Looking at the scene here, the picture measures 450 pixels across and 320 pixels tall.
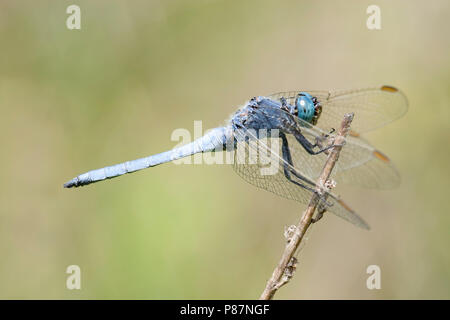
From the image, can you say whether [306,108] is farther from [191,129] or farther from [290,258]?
[191,129]

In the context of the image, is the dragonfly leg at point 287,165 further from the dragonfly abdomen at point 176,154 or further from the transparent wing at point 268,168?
the dragonfly abdomen at point 176,154

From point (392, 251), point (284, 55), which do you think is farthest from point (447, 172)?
point (284, 55)

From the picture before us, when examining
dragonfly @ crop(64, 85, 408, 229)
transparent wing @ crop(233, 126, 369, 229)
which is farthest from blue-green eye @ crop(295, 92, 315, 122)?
transparent wing @ crop(233, 126, 369, 229)

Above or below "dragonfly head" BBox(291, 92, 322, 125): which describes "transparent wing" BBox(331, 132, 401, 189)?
below

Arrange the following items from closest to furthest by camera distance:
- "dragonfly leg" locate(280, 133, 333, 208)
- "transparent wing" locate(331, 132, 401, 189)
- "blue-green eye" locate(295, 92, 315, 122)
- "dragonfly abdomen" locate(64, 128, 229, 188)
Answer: "dragonfly leg" locate(280, 133, 333, 208) → "transparent wing" locate(331, 132, 401, 189) → "blue-green eye" locate(295, 92, 315, 122) → "dragonfly abdomen" locate(64, 128, 229, 188)

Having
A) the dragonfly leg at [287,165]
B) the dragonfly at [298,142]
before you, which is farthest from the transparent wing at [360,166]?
the dragonfly leg at [287,165]

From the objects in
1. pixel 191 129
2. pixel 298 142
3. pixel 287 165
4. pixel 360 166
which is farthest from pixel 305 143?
pixel 191 129

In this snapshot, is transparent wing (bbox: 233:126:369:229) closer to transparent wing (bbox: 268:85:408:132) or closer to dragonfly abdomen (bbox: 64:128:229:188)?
dragonfly abdomen (bbox: 64:128:229:188)

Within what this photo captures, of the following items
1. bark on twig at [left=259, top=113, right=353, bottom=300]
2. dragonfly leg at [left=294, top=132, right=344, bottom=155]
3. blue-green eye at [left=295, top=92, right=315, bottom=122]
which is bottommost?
bark on twig at [left=259, top=113, right=353, bottom=300]
